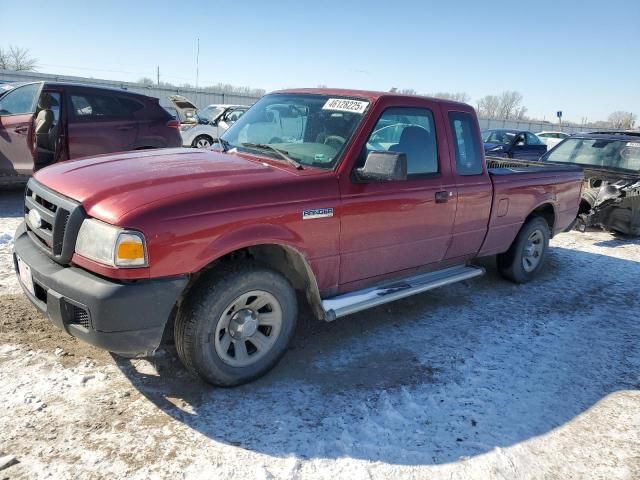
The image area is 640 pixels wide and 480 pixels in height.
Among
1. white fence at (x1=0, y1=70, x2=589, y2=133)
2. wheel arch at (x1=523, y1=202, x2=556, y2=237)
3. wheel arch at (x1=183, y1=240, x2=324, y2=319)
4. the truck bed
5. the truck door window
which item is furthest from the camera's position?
white fence at (x1=0, y1=70, x2=589, y2=133)

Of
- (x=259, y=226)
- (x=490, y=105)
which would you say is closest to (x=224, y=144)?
(x=259, y=226)

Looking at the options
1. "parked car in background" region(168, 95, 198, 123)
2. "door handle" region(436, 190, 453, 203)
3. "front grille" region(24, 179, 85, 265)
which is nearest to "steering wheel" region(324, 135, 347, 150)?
"door handle" region(436, 190, 453, 203)

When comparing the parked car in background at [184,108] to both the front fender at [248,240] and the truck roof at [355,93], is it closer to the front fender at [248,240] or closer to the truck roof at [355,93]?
the truck roof at [355,93]

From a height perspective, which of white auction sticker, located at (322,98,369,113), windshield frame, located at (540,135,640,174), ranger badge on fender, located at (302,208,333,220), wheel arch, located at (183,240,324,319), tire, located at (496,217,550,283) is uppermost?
white auction sticker, located at (322,98,369,113)

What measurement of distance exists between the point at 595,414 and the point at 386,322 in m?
1.73

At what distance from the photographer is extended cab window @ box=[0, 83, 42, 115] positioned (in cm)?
726

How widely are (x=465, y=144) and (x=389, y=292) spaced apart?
5.42 ft

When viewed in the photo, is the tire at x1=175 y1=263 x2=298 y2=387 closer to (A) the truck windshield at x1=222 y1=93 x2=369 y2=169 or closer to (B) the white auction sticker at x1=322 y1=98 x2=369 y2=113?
(A) the truck windshield at x1=222 y1=93 x2=369 y2=169

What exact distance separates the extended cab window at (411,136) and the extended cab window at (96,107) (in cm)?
550

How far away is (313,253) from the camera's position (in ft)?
10.9

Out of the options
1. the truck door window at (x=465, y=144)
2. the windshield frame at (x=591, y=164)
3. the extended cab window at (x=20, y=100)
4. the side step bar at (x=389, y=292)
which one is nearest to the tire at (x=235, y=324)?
the side step bar at (x=389, y=292)

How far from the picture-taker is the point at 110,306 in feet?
8.34

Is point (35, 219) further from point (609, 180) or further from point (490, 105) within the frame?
point (490, 105)

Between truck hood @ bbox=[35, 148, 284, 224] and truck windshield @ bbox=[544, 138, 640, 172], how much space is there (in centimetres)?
736
